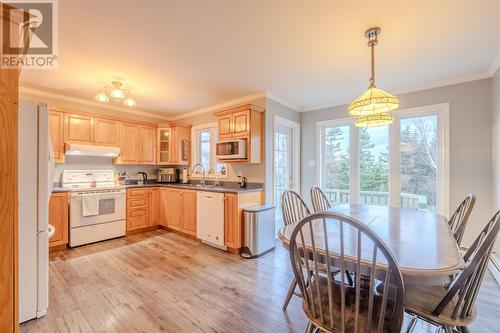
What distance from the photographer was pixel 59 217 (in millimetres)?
3211

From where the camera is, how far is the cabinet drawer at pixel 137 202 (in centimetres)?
400

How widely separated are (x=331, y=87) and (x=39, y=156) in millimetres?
3544

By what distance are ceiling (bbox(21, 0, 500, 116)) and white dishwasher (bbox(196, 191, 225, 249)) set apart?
5.58 ft

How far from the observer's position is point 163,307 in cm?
194

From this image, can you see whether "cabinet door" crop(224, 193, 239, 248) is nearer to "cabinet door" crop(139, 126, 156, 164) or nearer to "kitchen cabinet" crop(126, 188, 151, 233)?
"kitchen cabinet" crop(126, 188, 151, 233)

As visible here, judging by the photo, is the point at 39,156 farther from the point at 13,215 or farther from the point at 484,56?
the point at 484,56

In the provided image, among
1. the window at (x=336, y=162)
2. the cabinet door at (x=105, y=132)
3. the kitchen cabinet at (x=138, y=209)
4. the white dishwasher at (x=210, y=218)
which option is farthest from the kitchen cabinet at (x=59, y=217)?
the window at (x=336, y=162)

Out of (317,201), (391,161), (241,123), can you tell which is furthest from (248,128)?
(391,161)

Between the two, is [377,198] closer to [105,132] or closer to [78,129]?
[105,132]

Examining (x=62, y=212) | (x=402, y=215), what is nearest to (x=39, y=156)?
(x=62, y=212)

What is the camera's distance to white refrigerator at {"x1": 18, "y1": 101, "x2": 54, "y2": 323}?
1741 millimetres

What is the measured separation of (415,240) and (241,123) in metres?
2.65

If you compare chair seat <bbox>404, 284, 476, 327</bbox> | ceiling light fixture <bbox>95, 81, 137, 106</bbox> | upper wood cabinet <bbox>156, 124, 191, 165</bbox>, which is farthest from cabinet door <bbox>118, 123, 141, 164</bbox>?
chair seat <bbox>404, 284, 476, 327</bbox>

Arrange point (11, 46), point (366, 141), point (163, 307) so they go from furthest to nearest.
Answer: point (366, 141) → point (163, 307) → point (11, 46)
